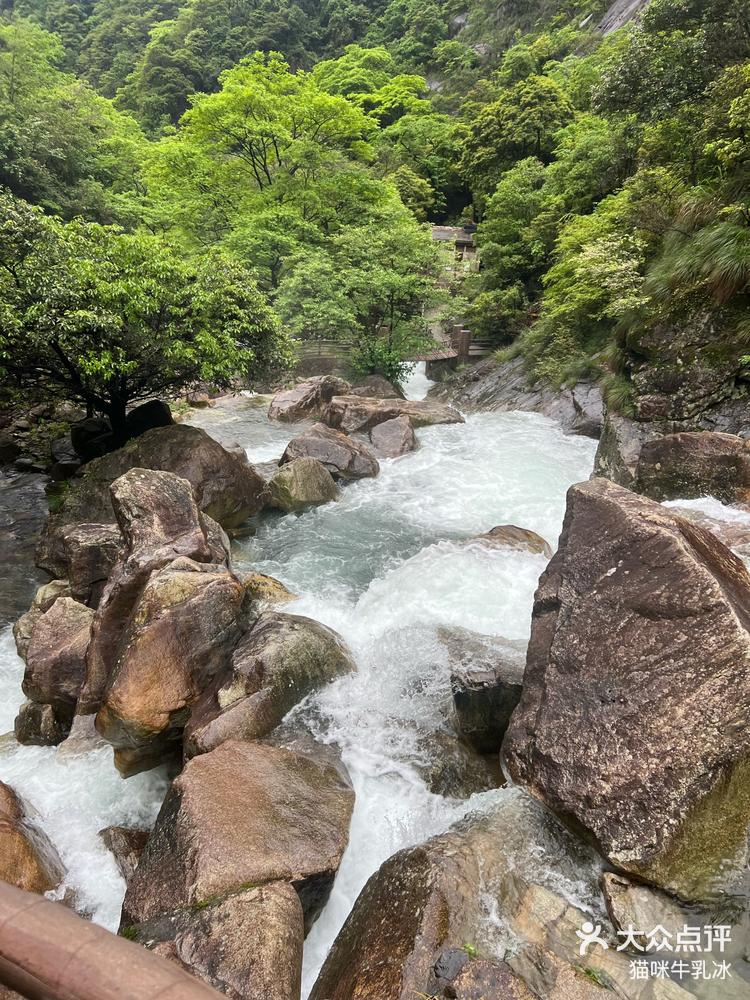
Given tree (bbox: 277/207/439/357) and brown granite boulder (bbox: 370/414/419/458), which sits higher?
tree (bbox: 277/207/439/357)

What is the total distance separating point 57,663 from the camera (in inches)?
278

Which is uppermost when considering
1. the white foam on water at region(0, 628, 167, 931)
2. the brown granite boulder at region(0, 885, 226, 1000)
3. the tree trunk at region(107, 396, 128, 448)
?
the brown granite boulder at region(0, 885, 226, 1000)

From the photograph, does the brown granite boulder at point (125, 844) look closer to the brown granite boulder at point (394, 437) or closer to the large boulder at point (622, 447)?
the large boulder at point (622, 447)

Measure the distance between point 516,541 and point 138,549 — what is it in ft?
22.7

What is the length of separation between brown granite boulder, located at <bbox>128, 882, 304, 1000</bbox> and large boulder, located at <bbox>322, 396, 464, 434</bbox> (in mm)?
14630

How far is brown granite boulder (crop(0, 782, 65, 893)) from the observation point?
4867 millimetres

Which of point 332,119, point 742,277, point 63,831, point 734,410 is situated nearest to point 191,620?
point 63,831

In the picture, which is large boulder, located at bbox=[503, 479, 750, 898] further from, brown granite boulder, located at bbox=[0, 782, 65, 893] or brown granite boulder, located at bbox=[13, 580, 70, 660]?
brown granite boulder, located at bbox=[13, 580, 70, 660]

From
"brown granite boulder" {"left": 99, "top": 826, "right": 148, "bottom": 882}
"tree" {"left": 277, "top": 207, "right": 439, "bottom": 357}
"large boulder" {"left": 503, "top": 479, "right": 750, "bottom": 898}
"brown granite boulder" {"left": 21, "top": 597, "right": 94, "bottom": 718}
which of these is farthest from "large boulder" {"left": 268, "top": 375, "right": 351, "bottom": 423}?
"brown granite boulder" {"left": 99, "top": 826, "right": 148, "bottom": 882}

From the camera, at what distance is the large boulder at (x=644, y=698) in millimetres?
4176

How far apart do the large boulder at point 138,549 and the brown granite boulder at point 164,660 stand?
0.26 meters

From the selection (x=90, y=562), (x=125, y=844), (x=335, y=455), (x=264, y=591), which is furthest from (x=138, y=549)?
(x=335, y=455)

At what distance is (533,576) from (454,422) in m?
11.2

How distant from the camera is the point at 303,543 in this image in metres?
11.6
